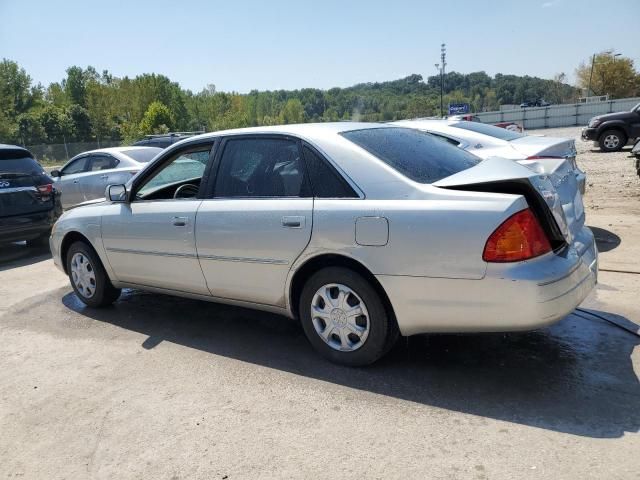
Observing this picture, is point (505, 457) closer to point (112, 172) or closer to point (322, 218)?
point (322, 218)

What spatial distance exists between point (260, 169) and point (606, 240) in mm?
4781

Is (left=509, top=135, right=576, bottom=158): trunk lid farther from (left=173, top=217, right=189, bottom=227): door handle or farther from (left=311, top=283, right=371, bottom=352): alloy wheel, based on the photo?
(left=173, top=217, right=189, bottom=227): door handle

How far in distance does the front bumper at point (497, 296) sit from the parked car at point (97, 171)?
7.80 m

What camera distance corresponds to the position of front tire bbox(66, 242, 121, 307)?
17.1ft

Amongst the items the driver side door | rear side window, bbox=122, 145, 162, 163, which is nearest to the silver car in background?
the driver side door

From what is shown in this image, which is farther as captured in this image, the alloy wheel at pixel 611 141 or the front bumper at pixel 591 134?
the front bumper at pixel 591 134

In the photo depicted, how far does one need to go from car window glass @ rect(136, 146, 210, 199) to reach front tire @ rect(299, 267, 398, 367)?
1608 millimetres

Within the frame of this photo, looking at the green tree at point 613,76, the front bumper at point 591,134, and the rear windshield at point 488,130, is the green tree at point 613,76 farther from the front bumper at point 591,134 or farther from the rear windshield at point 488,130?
the rear windshield at point 488,130

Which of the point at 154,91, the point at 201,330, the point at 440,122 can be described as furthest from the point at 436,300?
the point at 154,91

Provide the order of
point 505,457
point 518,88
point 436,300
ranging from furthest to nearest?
1. point 518,88
2. point 436,300
3. point 505,457

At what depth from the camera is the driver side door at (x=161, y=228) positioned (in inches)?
170

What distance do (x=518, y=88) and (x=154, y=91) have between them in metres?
70.7

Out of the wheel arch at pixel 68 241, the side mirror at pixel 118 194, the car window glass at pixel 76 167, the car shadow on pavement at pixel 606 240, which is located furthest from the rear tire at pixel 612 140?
the wheel arch at pixel 68 241

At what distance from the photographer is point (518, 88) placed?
104375 mm
